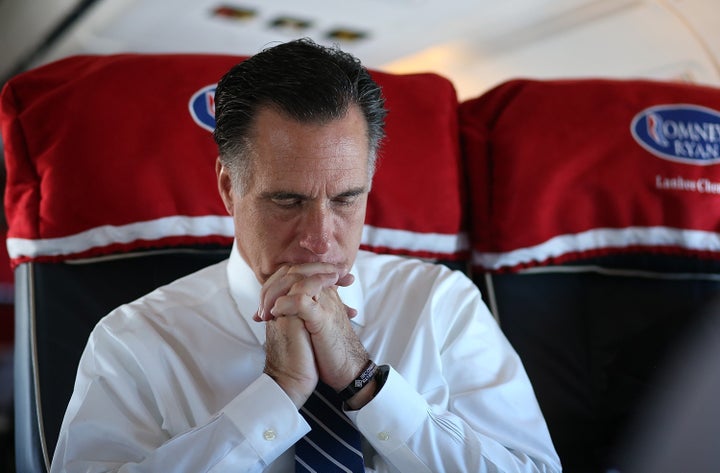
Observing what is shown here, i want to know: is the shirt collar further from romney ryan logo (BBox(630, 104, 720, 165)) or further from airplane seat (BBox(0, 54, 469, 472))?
romney ryan logo (BBox(630, 104, 720, 165))

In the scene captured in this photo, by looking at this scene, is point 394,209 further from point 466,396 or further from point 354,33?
point 354,33

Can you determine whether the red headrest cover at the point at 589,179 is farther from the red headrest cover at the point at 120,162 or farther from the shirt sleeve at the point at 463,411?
the shirt sleeve at the point at 463,411

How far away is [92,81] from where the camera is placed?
199cm

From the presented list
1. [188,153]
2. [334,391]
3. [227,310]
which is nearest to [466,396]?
[334,391]

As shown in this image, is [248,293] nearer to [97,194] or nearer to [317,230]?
[317,230]

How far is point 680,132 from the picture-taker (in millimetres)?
2336

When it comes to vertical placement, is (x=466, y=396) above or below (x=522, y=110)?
below

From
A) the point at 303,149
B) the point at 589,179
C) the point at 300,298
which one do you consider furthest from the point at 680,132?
the point at 300,298

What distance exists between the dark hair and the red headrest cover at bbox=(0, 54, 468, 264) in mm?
360

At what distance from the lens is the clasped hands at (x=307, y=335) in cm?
146

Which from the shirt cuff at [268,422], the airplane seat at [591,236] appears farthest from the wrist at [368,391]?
the airplane seat at [591,236]

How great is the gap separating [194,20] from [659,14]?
11.1ft

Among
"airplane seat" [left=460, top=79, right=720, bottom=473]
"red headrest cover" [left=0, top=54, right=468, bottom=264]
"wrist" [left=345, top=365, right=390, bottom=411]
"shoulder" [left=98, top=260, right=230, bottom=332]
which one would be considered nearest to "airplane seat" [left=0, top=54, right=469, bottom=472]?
"red headrest cover" [left=0, top=54, right=468, bottom=264]

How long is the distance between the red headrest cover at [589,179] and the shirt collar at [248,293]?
2.04 feet
